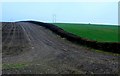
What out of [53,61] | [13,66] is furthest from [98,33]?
[13,66]

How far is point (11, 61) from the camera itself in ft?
76.9

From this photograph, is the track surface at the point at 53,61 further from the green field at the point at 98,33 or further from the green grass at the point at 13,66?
the green field at the point at 98,33

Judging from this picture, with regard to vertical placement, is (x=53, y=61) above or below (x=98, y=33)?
above

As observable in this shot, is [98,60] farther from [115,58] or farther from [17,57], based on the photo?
[17,57]

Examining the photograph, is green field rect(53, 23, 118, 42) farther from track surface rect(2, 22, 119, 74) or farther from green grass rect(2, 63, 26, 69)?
green grass rect(2, 63, 26, 69)

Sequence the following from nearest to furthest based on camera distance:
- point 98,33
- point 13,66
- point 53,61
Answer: point 13,66, point 53,61, point 98,33

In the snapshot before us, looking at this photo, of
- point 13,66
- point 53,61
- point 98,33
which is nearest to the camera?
point 13,66

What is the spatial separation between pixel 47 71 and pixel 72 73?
5.39ft

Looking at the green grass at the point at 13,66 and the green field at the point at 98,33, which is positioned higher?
the green grass at the point at 13,66

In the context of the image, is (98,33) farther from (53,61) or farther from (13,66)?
(13,66)

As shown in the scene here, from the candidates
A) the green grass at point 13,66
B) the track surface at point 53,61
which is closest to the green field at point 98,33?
the track surface at point 53,61

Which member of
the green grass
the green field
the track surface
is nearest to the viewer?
the track surface

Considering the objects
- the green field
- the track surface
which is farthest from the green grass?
the green field

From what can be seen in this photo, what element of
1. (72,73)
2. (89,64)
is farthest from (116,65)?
(72,73)
